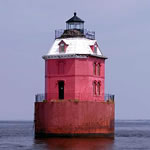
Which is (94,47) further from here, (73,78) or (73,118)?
(73,118)

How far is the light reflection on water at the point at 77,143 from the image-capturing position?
138 ft

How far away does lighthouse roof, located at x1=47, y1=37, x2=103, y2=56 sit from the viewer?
50344 millimetres

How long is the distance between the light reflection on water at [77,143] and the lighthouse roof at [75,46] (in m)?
8.21

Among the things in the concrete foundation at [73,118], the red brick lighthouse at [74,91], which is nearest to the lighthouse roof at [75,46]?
the red brick lighthouse at [74,91]

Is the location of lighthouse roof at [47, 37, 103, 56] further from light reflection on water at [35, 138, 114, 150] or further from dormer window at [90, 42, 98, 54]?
light reflection on water at [35, 138, 114, 150]

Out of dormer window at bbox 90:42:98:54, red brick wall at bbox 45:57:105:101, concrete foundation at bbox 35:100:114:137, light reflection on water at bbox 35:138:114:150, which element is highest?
dormer window at bbox 90:42:98:54

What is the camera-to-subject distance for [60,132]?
160 ft

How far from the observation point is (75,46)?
50.5 m

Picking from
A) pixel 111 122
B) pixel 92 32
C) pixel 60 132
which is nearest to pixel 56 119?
pixel 60 132

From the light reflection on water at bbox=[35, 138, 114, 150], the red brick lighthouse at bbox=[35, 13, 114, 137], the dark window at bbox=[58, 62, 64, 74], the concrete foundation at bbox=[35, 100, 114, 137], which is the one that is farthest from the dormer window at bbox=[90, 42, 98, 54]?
the light reflection on water at bbox=[35, 138, 114, 150]

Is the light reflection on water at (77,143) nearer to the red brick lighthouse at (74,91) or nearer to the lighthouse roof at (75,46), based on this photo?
the red brick lighthouse at (74,91)

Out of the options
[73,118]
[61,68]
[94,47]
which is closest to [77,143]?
[73,118]

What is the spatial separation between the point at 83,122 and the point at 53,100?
3.49 m

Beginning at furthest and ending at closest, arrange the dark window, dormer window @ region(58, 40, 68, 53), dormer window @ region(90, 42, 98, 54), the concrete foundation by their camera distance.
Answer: dormer window @ region(90, 42, 98, 54), dormer window @ region(58, 40, 68, 53), the dark window, the concrete foundation
